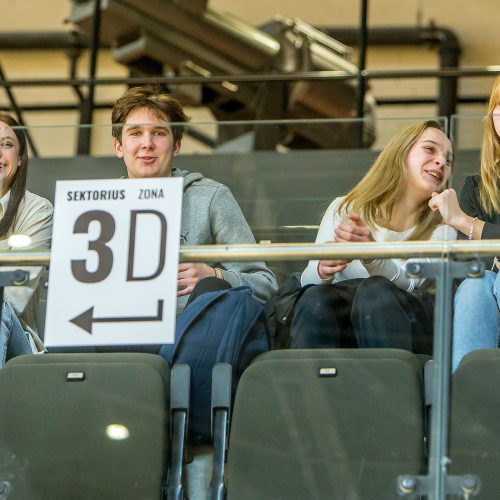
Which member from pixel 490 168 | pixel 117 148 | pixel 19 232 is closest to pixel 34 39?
pixel 117 148

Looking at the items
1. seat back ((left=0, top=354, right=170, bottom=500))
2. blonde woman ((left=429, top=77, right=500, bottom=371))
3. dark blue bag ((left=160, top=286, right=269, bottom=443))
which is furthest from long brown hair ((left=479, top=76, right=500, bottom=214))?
seat back ((left=0, top=354, right=170, bottom=500))

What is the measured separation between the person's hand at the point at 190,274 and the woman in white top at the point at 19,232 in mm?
316

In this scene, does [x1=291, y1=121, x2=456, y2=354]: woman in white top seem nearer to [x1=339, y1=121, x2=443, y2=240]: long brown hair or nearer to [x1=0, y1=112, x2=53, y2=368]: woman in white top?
[x1=339, y1=121, x2=443, y2=240]: long brown hair

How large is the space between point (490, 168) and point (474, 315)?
0.43 meters

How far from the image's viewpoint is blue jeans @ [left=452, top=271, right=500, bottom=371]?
3.41m

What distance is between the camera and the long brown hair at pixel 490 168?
12.0ft

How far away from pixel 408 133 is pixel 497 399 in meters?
0.74

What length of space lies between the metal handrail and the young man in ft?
A: 0.07

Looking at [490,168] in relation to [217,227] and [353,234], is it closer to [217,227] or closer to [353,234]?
[353,234]

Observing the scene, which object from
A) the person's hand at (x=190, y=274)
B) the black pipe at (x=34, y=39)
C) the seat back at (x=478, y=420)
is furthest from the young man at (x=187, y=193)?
the black pipe at (x=34, y=39)

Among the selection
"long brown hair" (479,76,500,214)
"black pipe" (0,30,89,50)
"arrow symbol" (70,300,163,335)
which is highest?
"black pipe" (0,30,89,50)

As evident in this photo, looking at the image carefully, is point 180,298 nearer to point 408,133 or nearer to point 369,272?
point 369,272

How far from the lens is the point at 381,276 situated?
11.6 feet

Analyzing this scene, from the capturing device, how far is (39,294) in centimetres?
356
